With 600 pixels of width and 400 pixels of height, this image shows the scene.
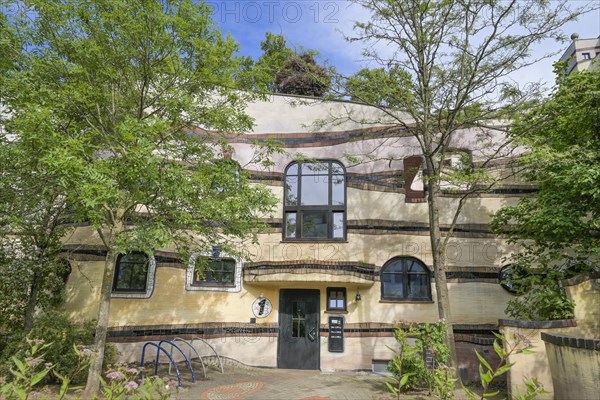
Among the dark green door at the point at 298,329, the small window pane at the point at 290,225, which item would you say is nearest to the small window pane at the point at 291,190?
the small window pane at the point at 290,225

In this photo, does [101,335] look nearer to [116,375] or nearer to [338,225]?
[116,375]

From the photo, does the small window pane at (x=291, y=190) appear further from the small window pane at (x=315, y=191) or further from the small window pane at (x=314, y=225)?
the small window pane at (x=314, y=225)

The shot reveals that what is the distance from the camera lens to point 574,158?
A: 317 inches

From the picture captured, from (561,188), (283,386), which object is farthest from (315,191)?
(561,188)

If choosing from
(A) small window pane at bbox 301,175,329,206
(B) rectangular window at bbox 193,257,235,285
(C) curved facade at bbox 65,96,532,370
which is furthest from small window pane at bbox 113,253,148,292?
(A) small window pane at bbox 301,175,329,206

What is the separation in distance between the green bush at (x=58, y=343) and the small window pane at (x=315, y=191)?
6.46m

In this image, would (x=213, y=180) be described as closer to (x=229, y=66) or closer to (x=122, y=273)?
(x=229, y=66)

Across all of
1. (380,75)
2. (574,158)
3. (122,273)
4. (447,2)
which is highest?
(447,2)

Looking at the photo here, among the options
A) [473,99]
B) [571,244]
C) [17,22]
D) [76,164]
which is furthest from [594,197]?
[17,22]

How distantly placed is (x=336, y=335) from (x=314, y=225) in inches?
125

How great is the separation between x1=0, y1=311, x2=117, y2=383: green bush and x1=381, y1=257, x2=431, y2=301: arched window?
7.21 metres

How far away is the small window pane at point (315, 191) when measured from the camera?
38.1 feet

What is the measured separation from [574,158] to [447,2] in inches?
173

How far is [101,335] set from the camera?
23.4 ft
